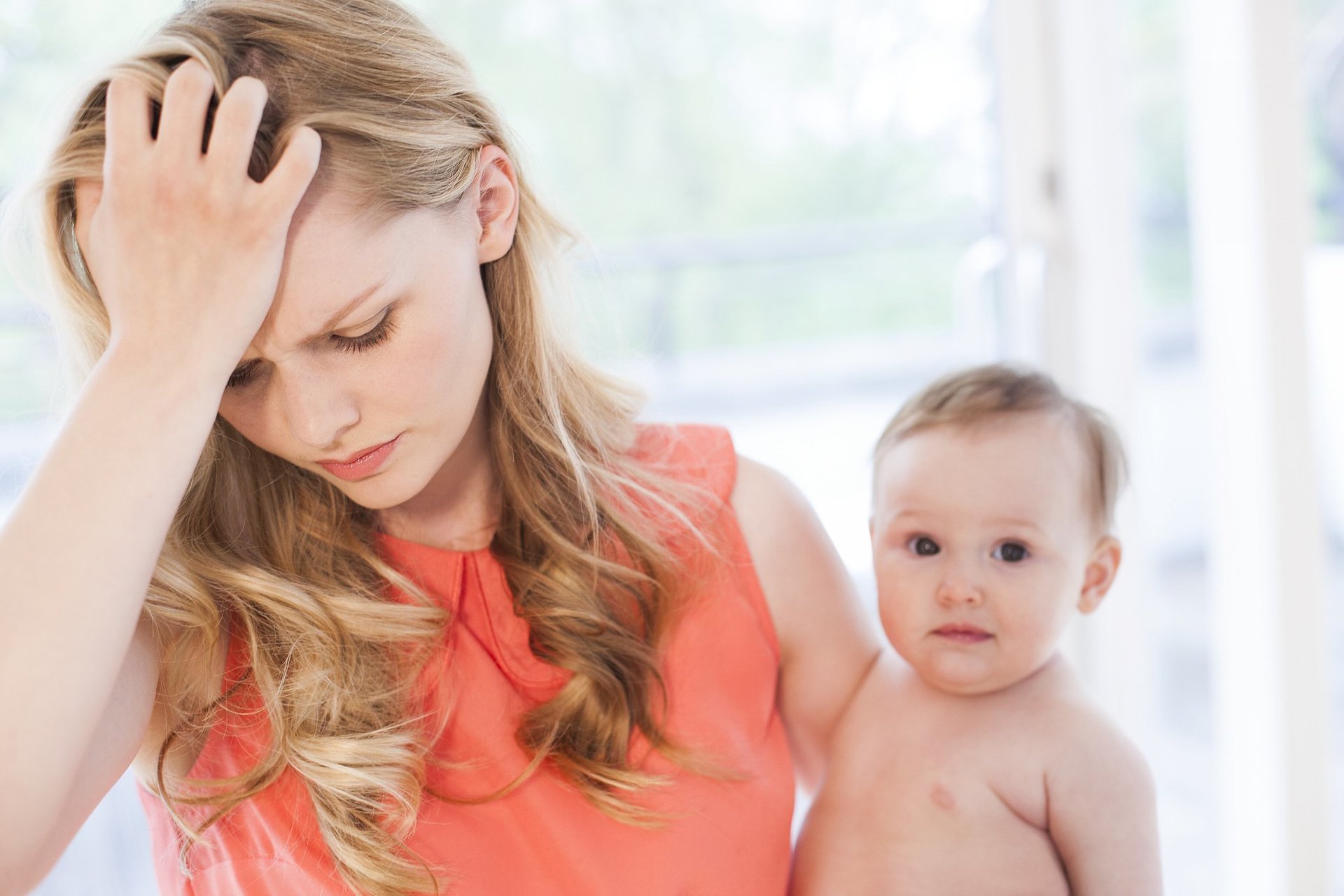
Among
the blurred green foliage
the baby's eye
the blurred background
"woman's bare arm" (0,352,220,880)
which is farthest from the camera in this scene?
the blurred green foliage

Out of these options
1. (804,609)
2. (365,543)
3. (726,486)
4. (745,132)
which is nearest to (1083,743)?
(804,609)

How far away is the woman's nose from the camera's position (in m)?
1.00

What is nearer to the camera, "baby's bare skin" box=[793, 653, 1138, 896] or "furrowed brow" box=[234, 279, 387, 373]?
"furrowed brow" box=[234, 279, 387, 373]

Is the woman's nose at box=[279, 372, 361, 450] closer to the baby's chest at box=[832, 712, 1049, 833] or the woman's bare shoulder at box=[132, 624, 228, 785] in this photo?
the woman's bare shoulder at box=[132, 624, 228, 785]

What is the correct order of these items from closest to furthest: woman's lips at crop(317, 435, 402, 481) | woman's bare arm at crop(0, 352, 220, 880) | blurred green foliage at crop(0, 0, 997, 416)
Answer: woman's bare arm at crop(0, 352, 220, 880)
woman's lips at crop(317, 435, 402, 481)
blurred green foliage at crop(0, 0, 997, 416)

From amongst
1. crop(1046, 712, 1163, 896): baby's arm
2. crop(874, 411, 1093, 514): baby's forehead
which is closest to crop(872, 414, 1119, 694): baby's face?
crop(874, 411, 1093, 514): baby's forehead

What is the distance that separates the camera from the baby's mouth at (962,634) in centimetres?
125

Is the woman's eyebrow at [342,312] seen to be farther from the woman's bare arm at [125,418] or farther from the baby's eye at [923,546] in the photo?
the baby's eye at [923,546]

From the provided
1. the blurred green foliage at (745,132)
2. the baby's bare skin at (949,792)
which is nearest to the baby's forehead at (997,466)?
the baby's bare skin at (949,792)

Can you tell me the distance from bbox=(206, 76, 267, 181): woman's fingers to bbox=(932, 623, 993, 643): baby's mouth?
31.7 inches

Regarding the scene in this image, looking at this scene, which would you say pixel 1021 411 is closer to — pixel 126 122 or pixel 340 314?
pixel 340 314

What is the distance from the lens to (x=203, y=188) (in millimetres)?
927

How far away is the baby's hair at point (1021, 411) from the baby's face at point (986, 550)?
0.01m

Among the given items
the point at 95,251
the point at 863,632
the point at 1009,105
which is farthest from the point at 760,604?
the point at 1009,105
